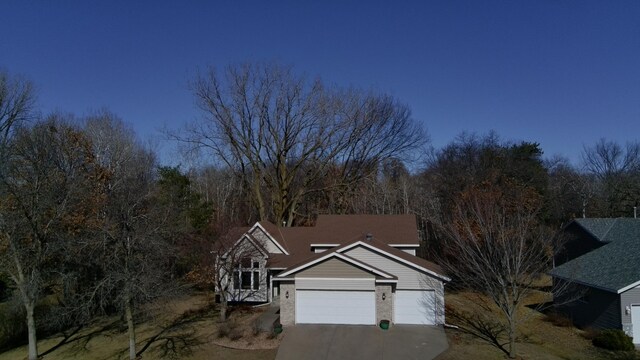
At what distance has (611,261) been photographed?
2608 cm

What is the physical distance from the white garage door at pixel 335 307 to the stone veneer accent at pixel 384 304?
0.64 ft

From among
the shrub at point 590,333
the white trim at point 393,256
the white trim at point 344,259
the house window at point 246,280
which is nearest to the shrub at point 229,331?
the white trim at point 344,259

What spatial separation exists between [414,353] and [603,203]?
4722 centimetres

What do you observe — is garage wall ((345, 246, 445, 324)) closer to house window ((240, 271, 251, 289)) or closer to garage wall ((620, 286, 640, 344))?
house window ((240, 271, 251, 289))

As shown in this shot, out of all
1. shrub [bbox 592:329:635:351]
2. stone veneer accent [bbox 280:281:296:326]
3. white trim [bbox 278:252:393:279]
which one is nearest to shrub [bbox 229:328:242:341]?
stone veneer accent [bbox 280:281:296:326]

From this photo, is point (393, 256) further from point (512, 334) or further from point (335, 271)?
A: point (512, 334)

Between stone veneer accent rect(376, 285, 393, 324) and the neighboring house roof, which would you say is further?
stone veneer accent rect(376, 285, 393, 324)

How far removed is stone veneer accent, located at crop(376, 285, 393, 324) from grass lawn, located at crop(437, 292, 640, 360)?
2866 mm

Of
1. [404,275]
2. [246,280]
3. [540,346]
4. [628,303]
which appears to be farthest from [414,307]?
[246,280]

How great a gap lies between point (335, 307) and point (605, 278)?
12993 millimetres

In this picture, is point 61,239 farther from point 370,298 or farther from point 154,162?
point 154,162

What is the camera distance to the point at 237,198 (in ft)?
196

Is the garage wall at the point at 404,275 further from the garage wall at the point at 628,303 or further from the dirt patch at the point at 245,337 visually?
the garage wall at the point at 628,303

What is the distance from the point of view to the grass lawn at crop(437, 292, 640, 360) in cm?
1944
